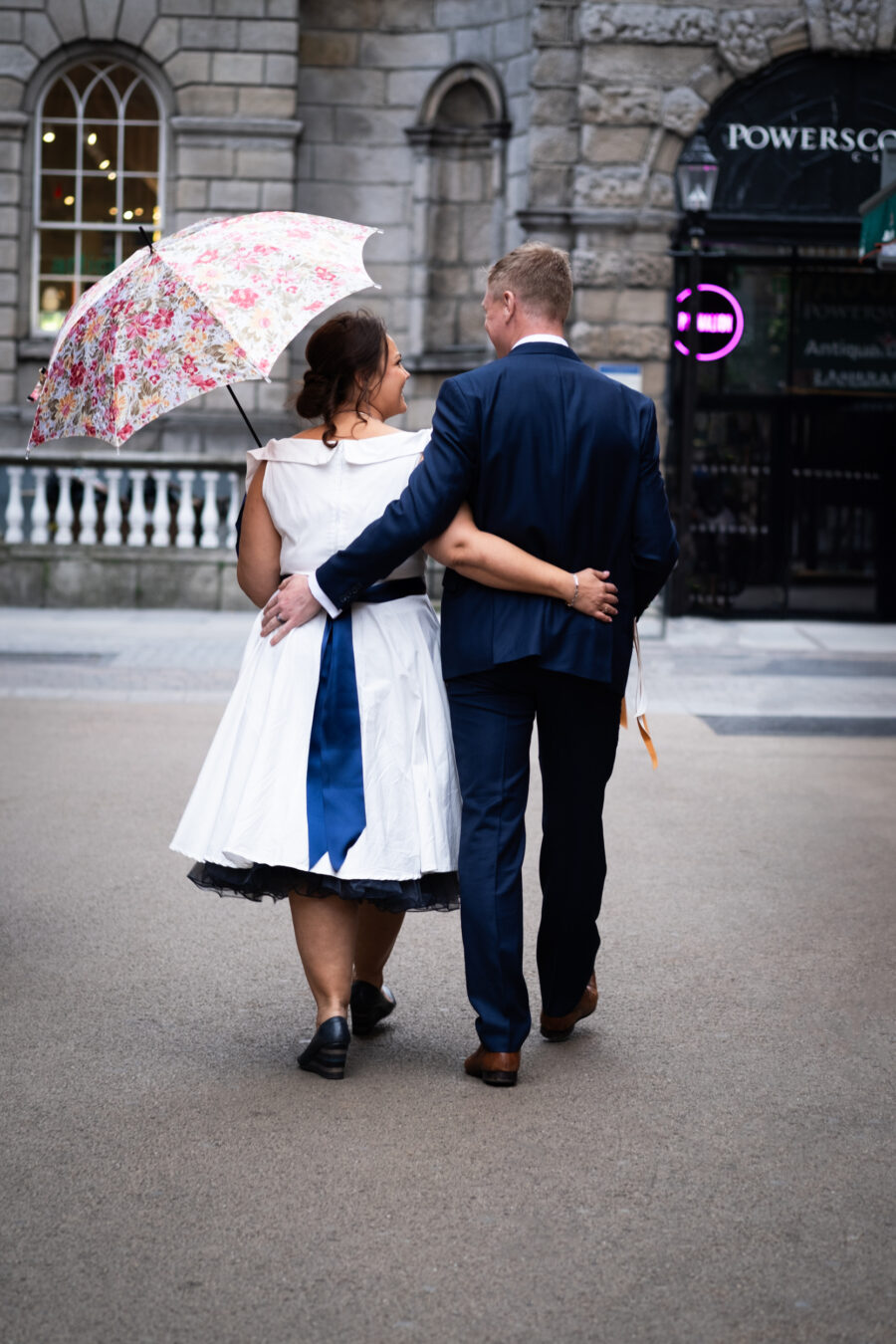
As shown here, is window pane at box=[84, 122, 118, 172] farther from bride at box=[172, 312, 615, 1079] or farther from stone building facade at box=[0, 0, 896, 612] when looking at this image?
bride at box=[172, 312, 615, 1079]

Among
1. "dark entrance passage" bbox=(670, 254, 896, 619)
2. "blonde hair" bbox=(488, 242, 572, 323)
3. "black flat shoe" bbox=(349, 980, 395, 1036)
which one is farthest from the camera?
"dark entrance passage" bbox=(670, 254, 896, 619)

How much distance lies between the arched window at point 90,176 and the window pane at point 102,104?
11 mm

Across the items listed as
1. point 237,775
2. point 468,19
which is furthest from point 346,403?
point 468,19

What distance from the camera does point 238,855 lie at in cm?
436

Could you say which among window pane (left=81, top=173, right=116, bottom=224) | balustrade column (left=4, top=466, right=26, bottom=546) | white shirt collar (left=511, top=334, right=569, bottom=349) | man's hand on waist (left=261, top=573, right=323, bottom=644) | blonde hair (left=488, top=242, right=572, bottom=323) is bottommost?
balustrade column (left=4, top=466, right=26, bottom=546)

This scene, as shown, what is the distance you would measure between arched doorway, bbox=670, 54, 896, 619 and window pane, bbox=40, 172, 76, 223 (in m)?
7.55

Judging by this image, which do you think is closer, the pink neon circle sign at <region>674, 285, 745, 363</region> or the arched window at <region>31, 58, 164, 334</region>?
the pink neon circle sign at <region>674, 285, 745, 363</region>

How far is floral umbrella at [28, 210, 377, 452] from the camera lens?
4340mm

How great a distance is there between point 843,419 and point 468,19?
6504 mm

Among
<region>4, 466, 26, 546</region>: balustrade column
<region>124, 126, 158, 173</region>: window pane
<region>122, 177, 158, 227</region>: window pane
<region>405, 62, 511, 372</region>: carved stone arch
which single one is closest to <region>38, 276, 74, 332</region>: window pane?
<region>122, 177, 158, 227</region>: window pane

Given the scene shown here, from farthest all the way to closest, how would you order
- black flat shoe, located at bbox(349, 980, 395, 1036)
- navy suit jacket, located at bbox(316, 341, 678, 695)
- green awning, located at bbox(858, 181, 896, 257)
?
green awning, located at bbox(858, 181, 896, 257) < black flat shoe, located at bbox(349, 980, 395, 1036) < navy suit jacket, located at bbox(316, 341, 678, 695)

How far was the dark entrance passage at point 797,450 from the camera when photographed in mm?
17594

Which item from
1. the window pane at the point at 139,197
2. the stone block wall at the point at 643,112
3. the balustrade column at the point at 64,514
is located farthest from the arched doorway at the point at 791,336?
the window pane at the point at 139,197

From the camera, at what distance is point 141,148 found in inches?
807
